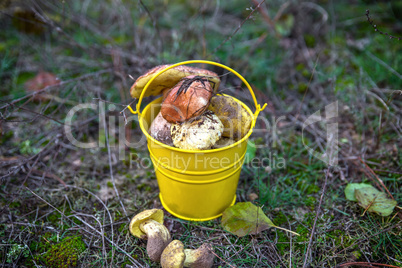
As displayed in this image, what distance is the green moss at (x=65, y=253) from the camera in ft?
6.07

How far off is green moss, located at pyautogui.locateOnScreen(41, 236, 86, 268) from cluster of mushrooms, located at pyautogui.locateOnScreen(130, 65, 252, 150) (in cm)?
97

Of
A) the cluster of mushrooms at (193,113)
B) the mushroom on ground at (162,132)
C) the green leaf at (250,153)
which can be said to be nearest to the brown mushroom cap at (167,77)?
the cluster of mushrooms at (193,113)

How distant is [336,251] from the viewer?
6.22 feet

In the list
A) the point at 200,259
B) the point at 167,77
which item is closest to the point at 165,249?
the point at 200,259

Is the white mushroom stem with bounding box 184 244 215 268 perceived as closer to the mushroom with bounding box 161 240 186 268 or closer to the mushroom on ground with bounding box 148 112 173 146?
the mushroom with bounding box 161 240 186 268

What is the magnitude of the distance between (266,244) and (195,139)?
3.12ft

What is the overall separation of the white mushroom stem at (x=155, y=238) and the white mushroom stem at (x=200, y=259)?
167 millimetres

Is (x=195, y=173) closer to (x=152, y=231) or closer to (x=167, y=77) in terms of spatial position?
(x=152, y=231)

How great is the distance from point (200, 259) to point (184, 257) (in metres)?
0.12

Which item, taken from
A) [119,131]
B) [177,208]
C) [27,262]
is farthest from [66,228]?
[119,131]

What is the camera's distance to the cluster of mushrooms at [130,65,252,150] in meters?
1.72

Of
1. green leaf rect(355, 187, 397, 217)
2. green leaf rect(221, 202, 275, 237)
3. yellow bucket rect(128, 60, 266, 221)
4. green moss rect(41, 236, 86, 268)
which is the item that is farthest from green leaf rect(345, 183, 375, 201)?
green moss rect(41, 236, 86, 268)

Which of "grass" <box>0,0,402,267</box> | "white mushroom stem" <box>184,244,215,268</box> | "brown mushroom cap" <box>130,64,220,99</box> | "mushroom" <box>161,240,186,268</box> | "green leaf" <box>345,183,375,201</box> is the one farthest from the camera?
"green leaf" <box>345,183,375,201</box>

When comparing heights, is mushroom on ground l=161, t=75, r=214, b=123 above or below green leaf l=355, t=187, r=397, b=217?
above
